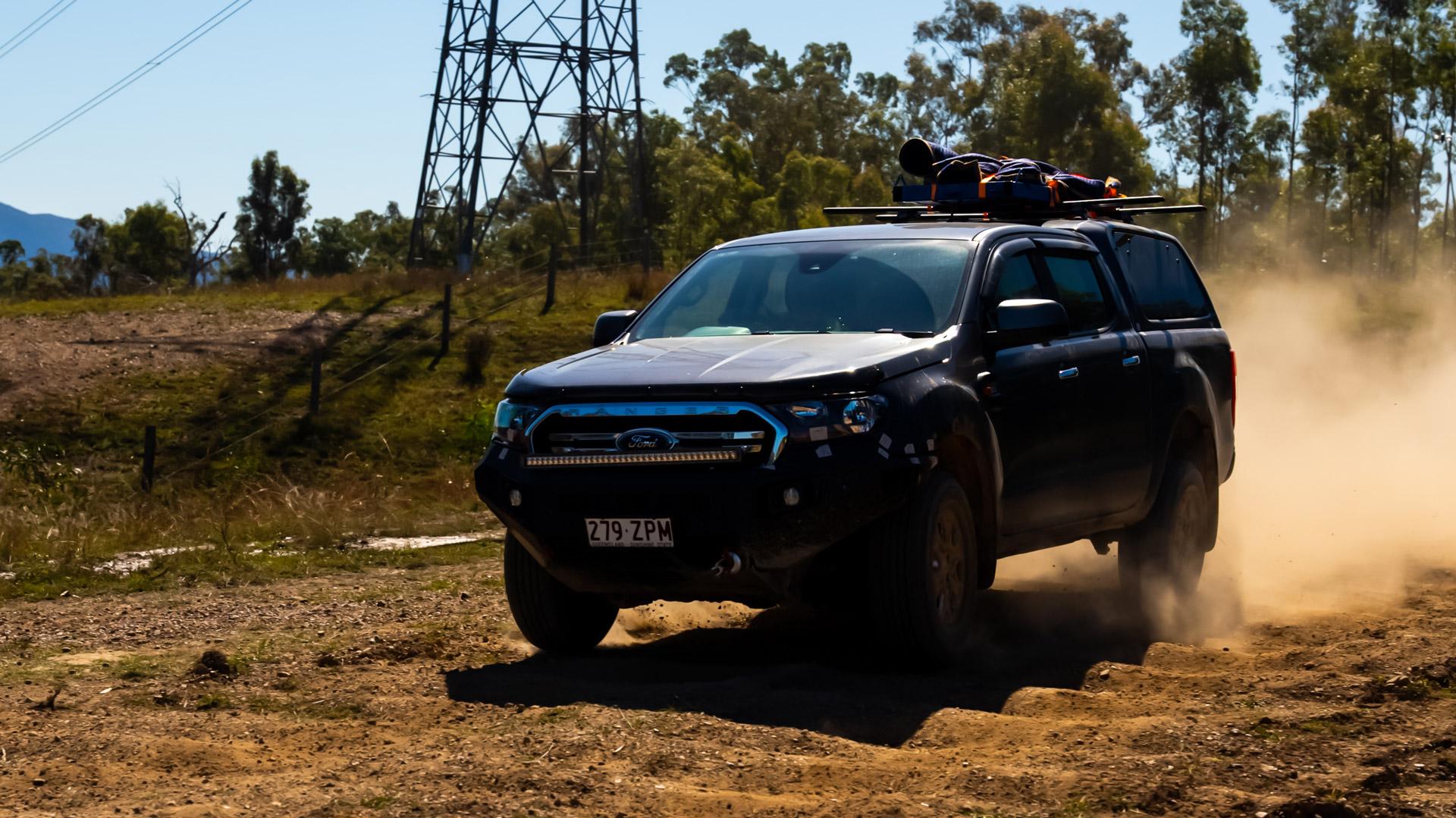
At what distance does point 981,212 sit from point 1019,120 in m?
58.6

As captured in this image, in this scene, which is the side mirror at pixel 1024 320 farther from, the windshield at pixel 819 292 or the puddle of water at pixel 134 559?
the puddle of water at pixel 134 559

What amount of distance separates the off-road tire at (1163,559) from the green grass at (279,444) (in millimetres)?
5356

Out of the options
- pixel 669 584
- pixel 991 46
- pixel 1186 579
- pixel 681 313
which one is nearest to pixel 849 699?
pixel 669 584

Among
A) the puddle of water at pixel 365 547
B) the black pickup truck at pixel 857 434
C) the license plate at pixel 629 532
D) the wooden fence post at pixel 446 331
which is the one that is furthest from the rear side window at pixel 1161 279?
the wooden fence post at pixel 446 331

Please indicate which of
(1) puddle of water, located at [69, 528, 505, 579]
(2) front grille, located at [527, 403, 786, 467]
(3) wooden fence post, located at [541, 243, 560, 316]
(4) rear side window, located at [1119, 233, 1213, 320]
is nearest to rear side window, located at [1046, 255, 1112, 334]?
(4) rear side window, located at [1119, 233, 1213, 320]

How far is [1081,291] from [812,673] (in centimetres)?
280

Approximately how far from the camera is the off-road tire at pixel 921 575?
260 inches

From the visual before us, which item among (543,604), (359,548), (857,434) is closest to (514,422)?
(543,604)

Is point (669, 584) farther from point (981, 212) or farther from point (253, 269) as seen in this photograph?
point (253, 269)

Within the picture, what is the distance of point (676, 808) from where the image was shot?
186 inches

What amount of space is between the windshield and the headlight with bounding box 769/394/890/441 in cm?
88

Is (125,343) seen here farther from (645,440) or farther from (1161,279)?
(645,440)

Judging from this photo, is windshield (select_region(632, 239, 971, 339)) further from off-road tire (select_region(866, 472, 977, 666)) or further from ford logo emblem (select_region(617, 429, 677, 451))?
ford logo emblem (select_region(617, 429, 677, 451))

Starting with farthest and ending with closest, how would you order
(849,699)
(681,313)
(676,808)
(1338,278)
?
(1338,278) → (681,313) → (849,699) → (676,808)
